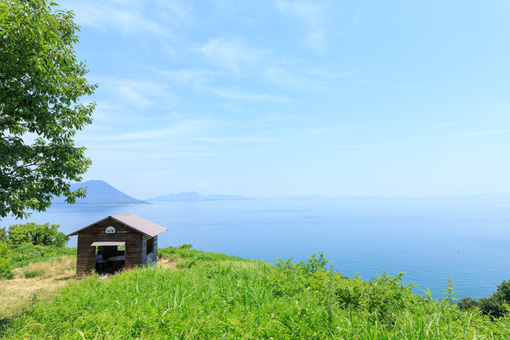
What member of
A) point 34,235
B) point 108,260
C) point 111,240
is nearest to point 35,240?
point 34,235

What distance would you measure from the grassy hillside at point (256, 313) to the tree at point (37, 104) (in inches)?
172

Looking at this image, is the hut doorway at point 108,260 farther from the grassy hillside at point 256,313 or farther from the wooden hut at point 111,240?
the grassy hillside at point 256,313

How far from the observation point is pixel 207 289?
7.46m

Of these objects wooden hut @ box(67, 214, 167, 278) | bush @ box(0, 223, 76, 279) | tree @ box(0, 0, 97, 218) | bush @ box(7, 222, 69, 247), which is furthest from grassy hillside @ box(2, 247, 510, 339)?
bush @ box(7, 222, 69, 247)

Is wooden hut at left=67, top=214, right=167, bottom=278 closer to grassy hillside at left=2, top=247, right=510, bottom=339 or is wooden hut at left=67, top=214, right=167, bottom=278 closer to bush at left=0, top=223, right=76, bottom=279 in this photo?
grassy hillside at left=2, top=247, right=510, bottom=339

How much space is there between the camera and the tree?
7238mm

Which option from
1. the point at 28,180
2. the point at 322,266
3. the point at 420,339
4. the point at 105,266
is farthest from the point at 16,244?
the point at 420,339

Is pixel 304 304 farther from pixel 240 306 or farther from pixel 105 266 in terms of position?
pixel 105 266

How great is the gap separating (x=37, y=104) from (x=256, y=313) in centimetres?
910

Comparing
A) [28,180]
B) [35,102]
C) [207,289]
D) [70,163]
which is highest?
[35,102]

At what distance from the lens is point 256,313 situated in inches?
214

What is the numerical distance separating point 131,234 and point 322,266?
42.5 feet

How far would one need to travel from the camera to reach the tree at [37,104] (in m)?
7.24

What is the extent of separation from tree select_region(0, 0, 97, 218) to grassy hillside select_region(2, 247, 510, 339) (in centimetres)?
438
